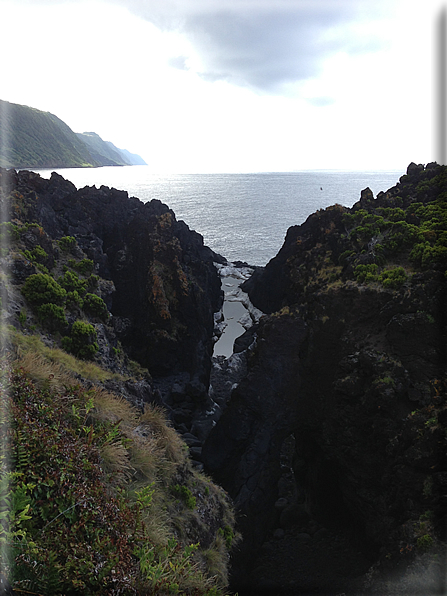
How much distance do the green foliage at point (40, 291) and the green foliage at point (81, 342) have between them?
2.12 m

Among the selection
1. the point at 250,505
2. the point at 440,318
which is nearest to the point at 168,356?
the point at 250,505

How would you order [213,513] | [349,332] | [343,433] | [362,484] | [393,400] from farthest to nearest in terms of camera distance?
[349,332]
[343,433]
[362,484]
[393,400]
[213,513]

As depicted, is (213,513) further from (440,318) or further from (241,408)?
(440,318)

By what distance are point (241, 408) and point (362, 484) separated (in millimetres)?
8111

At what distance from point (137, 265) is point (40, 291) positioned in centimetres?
1609

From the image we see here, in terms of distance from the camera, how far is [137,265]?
3484 centimetres

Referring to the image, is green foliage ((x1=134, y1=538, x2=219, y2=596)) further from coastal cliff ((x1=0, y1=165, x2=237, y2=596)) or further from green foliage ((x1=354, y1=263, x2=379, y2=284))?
green foliage ((x1=354, y1=263, x2=379, y2=284))

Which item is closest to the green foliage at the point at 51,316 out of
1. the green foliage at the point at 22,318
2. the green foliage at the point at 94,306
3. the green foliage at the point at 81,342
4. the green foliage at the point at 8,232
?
the green foliage at the point at 81,342

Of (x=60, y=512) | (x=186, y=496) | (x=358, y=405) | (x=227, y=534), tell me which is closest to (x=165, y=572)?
(x=60, y=512)

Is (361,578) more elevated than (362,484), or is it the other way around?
(362,484)

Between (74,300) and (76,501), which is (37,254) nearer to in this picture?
(74,300)

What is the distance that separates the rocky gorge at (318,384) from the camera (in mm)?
14555

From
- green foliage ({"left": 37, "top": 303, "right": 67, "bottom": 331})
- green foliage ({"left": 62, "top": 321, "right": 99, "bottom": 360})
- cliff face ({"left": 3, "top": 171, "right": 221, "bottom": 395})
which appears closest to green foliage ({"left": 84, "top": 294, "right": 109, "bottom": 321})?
cliff face ({"left": 3, "top": 171, "right": 221, "bottom": 395})

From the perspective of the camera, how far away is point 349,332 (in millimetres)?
19625
